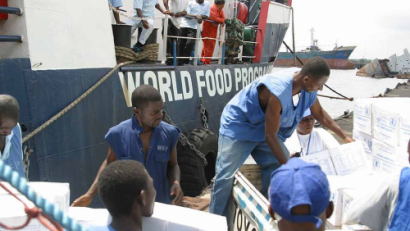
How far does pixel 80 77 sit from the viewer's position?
4.54 m

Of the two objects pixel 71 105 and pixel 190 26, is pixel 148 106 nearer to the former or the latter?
pixel 71 105

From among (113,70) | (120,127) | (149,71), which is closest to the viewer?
(120,127)

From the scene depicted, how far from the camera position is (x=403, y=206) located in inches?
77.5

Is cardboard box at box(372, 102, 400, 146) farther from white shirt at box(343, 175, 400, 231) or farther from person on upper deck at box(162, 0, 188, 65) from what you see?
person on upper deck at box(162, 0, 188, 65)

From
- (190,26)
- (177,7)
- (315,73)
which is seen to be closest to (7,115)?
(315,73)

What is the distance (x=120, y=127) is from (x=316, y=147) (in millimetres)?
1746

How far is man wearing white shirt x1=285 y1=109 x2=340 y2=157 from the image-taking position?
371cm

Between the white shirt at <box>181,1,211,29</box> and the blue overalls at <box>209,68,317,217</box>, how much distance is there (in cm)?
381

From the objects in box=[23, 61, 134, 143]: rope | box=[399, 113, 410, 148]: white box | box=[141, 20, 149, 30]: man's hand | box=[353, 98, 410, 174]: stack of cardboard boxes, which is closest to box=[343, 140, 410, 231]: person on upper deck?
box=[353, 98, 410, 174]: stack of cardboard boxes

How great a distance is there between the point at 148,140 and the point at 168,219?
42.2 inches

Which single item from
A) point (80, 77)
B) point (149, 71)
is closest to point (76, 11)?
point (80, 77)

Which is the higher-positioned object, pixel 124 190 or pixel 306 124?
pixel 124 190

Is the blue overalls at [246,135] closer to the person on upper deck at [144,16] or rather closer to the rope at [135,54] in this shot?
the rope at [135,54]

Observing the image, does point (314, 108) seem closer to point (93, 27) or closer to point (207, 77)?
point (93, 27)
